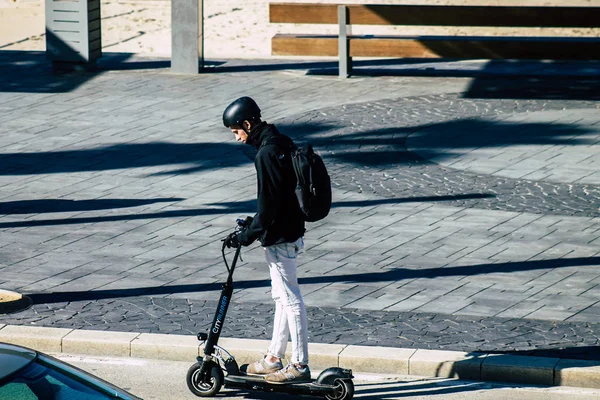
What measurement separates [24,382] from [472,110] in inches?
484

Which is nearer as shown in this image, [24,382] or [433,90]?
[24,382]

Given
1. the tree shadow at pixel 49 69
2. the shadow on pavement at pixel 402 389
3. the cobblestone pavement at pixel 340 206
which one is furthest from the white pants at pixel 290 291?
the tree shadow at pixel 49 69

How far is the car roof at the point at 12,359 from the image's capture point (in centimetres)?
420

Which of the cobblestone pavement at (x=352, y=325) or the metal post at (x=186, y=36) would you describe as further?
the metal post at (x=186, y=36)

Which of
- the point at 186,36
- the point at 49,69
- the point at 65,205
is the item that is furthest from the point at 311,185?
the point at 49,69

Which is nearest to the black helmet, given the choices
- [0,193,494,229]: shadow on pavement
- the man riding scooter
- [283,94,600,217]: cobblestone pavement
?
→ the man riding scooter

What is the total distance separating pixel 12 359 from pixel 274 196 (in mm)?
2599

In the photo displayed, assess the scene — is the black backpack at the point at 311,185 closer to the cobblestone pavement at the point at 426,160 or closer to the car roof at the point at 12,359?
the car roof at the point at 12,359

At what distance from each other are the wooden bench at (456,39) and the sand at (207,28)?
291 cm

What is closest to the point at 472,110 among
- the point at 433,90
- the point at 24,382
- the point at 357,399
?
the point at 433,90

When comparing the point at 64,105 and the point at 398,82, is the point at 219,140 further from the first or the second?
the point at 398,82

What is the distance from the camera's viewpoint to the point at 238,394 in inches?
280

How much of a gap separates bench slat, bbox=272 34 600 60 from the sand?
2.23 meters

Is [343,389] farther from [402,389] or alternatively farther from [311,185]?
Answer: [311,185]
